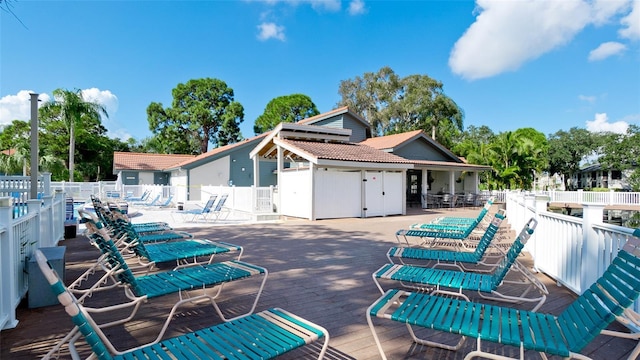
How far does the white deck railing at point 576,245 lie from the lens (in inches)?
150

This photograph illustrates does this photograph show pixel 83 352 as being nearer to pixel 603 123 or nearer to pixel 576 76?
pixel 576 76

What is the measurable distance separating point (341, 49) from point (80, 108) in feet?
89.3

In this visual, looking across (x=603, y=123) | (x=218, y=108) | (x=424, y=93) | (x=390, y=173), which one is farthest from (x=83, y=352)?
(x=603, y=123)

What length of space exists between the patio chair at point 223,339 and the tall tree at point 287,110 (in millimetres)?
45567

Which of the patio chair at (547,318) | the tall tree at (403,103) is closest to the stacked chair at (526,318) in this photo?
the patio chair at (547,318)

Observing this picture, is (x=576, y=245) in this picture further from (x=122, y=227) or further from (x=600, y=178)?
(x=600, y=178)

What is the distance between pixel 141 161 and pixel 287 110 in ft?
72.1

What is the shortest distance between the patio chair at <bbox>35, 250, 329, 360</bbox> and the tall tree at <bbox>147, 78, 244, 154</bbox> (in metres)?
44.7

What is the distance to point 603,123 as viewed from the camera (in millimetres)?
55469

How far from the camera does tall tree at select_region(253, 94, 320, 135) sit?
47781 millimetres

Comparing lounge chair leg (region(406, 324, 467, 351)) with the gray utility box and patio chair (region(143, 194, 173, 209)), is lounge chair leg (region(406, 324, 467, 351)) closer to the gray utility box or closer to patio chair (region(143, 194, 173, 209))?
the gray utility box

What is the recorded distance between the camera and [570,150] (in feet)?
167

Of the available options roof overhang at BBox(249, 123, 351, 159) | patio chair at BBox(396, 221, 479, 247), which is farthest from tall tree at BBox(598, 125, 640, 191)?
patio chair at BBox(396, 221, 479, 247)

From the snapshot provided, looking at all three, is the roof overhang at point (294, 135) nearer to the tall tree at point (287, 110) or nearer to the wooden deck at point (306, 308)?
the wooden deck at point (306, 308)
